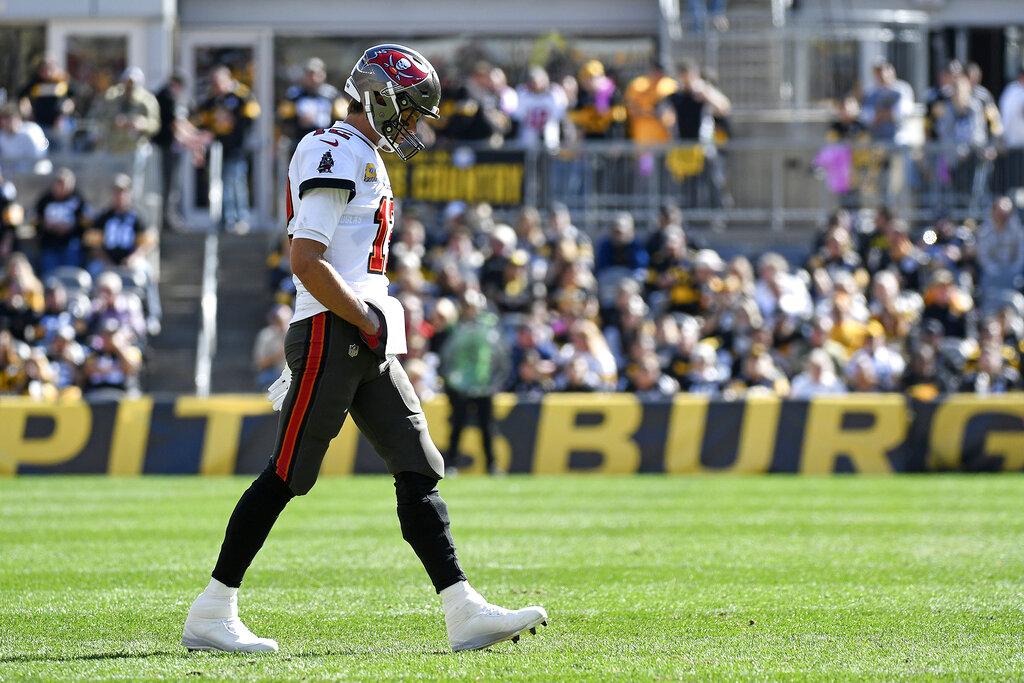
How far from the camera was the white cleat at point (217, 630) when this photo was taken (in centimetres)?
608

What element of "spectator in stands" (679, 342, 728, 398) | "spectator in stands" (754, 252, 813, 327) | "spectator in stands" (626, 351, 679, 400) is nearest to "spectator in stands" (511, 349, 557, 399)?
"spectator in stands" (626, 351, 679, 400)

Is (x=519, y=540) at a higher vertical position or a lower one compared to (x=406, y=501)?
lower

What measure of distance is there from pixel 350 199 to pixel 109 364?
1268cm

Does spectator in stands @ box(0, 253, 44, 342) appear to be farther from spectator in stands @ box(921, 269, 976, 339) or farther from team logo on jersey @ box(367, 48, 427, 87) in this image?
team logo on jersey @ box(367, 48, 427, 87)

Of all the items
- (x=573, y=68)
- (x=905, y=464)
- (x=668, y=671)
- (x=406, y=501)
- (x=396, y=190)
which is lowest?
(x=905, y=464)

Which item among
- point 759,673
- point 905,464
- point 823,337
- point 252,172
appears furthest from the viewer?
point 252,172

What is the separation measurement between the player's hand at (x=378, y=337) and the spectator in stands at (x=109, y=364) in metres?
12.4

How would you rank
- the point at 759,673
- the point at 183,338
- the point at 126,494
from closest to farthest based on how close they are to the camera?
the point at 759,673
the point at 126,494
the point at 183,338

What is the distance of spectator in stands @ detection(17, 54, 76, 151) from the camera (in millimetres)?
22266

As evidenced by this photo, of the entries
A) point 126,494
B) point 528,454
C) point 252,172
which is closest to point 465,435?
point 528,454

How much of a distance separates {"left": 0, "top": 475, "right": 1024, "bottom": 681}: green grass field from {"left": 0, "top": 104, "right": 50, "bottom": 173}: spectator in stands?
8.61m

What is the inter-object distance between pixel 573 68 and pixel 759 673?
21.4 metres

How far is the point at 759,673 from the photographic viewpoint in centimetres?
558

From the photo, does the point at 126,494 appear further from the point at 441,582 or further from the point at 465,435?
the point at 441,582
